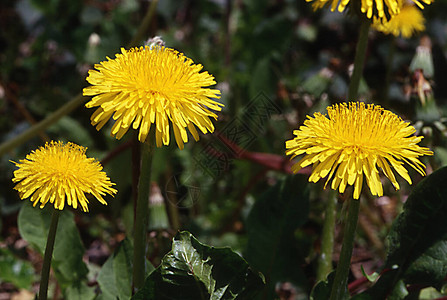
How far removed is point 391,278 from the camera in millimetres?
1377

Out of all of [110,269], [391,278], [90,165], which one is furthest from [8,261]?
[391,278]

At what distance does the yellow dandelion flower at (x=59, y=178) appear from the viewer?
39.9 inches

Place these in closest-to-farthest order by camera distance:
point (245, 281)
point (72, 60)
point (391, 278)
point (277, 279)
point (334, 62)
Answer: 1. point (245, 281)
2. point (391, 278)
3. point (277, 279)
4. point (334, 62)
5. point (72, 60)

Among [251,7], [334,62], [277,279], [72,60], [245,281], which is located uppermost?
[251,7]

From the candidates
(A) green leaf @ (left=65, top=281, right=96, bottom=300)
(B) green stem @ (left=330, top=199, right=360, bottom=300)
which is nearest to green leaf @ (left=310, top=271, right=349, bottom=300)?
(B) green stem @ (left=330, top=199, right=360, bottom=300)

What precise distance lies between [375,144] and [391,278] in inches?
20.3

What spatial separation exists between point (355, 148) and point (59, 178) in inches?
22.3

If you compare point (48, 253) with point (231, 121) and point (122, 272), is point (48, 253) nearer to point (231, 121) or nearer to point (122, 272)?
point (122, 272)

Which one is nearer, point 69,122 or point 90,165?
point 90,165

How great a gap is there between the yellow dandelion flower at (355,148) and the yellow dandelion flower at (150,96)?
20 centimetres

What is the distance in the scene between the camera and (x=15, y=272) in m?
1.85

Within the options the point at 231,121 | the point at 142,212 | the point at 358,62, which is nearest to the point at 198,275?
the point at 142,212

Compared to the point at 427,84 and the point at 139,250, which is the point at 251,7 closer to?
the point at 427,84

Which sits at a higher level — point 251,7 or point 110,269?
point 251,7
